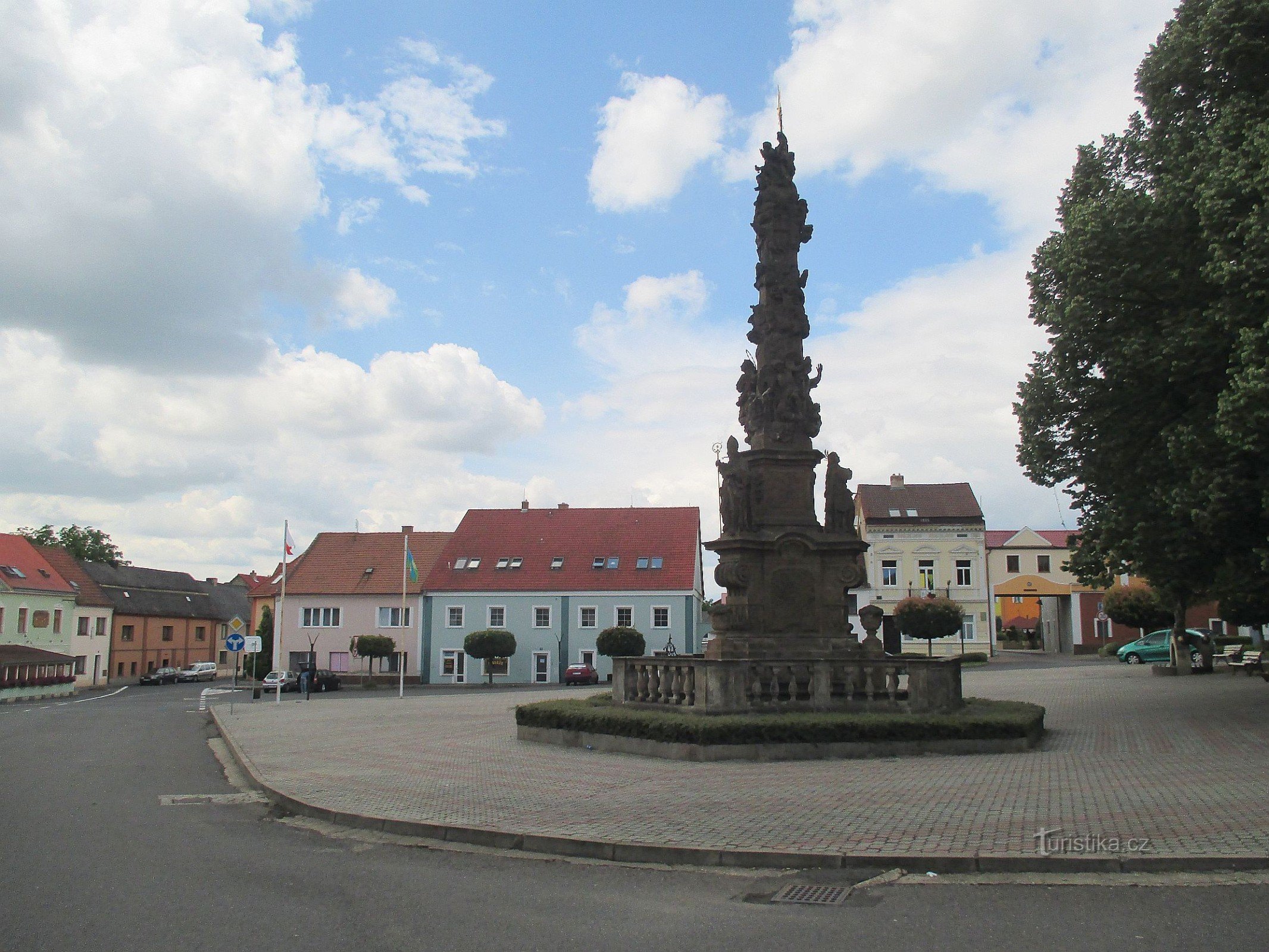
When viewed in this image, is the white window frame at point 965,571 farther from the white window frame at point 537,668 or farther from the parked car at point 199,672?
the parked car at point 199,672

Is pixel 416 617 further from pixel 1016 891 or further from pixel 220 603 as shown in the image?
pixel 1016 891

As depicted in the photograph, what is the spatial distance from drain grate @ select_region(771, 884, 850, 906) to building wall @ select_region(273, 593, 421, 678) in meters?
56.3

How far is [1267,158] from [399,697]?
3473 centimetres

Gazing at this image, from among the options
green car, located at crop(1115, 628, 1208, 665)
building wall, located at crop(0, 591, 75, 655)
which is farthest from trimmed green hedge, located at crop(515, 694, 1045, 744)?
building wall, located at crop(0, 591, 75, 655)

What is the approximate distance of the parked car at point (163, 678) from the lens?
7156 centimetres

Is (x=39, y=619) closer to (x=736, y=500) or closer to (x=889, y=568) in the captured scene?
(x=889, y=568)

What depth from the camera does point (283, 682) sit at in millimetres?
50062

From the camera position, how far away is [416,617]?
204 feet

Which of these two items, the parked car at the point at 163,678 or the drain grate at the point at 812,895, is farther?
the parked car at the point at 163,678

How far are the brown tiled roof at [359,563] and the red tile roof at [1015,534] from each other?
38554mm

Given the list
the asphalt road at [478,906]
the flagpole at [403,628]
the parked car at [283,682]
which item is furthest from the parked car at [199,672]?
the asphalt road at [478,906]

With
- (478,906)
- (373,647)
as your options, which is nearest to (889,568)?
(373,647)

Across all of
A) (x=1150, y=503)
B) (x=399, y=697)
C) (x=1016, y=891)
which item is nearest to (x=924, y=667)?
(x=1150, y=503)

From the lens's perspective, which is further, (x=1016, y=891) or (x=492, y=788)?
(x=492, y=788)
